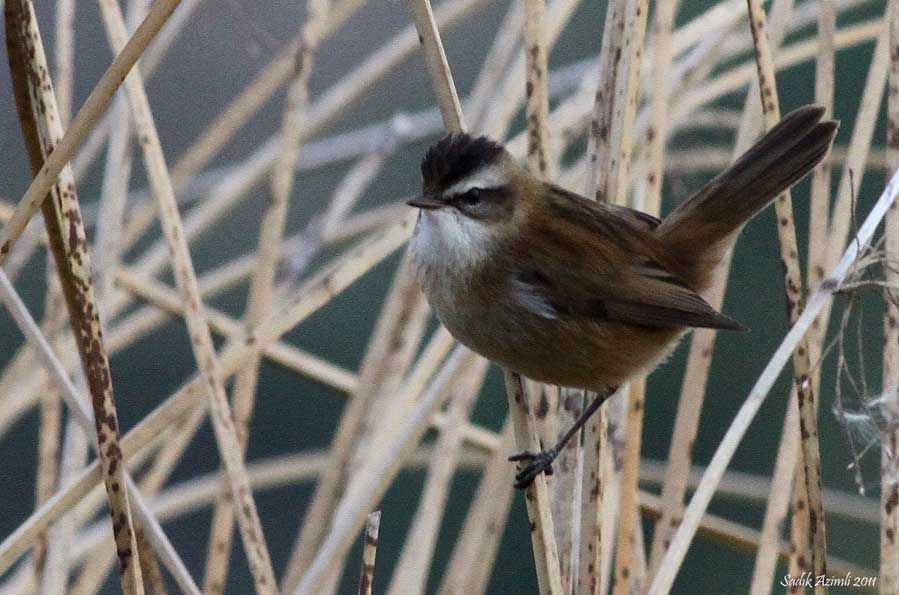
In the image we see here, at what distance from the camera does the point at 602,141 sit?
225 centimetres

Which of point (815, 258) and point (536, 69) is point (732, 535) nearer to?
point (815, 258)

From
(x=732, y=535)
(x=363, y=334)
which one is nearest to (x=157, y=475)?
(x=732, y=535)

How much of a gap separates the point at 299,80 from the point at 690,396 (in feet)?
4.01

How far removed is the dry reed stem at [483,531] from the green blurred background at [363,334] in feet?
9.26

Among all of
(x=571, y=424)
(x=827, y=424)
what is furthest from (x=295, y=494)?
(x=571, y=424)

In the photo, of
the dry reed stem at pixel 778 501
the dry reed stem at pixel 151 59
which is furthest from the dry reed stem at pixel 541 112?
the dry reed stem at pixel 151 59

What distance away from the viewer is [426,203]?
2.34 meters

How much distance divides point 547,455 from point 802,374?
51 centimetres

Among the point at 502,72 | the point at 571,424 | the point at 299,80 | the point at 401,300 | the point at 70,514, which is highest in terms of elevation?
the point at 502,72

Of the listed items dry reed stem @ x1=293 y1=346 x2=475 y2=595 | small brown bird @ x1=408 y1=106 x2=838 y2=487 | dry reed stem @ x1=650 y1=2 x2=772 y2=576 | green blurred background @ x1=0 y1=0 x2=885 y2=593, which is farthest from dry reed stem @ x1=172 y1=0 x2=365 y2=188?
green blurred background @ x1=0 y1=0 x2=885 y2=593

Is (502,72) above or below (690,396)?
above

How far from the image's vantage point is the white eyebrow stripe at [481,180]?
2.41 m

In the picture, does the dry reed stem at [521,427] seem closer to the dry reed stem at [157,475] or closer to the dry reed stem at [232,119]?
the dry reed stem at [157,475]

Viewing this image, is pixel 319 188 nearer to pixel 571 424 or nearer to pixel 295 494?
pixel 295 494
